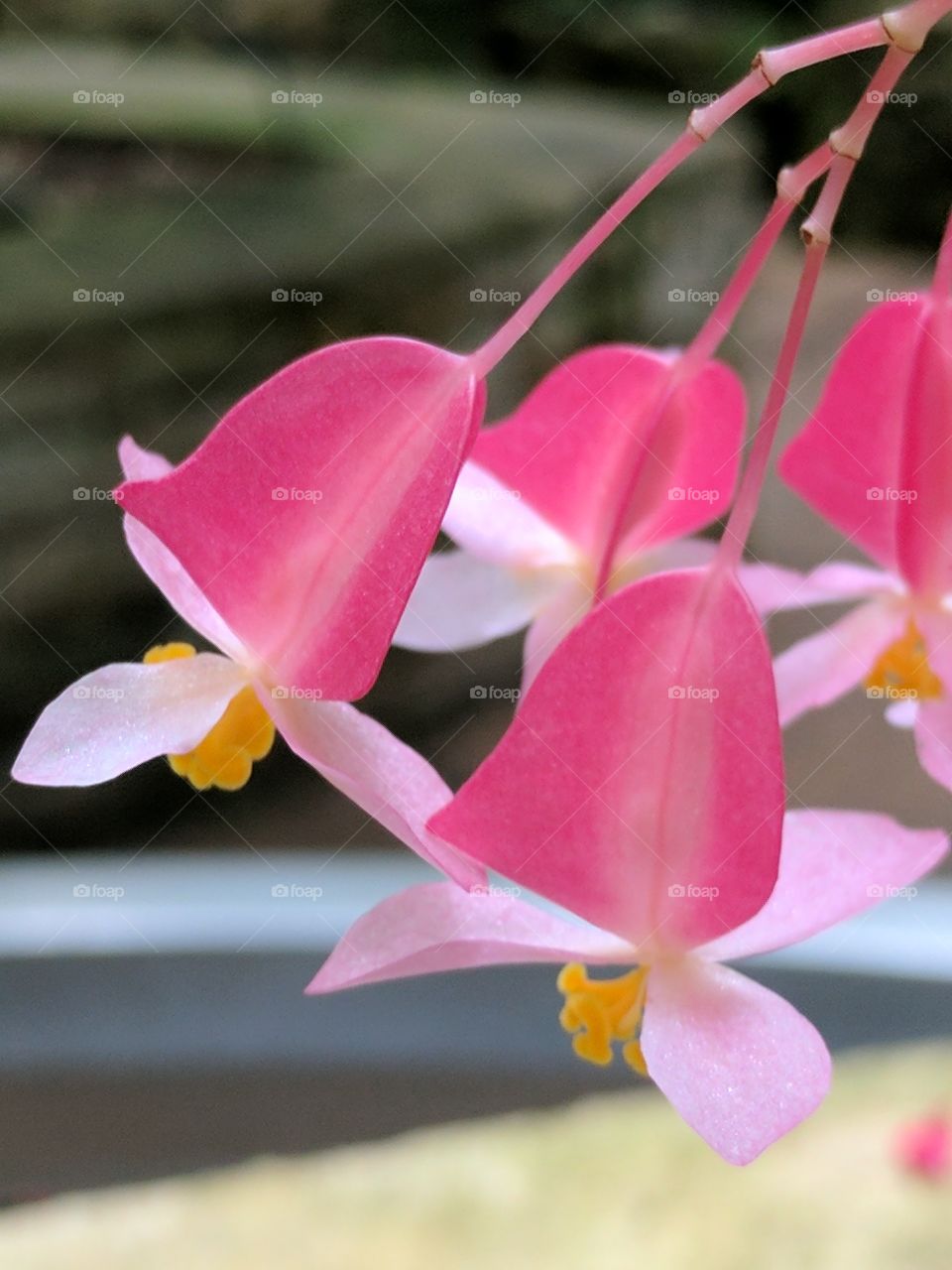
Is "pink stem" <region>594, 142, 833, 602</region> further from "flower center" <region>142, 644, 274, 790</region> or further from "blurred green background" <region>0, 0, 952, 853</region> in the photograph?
"blurred green background" <region>0, 0, 952, 853</region>

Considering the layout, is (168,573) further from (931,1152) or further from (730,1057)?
(931,1152)

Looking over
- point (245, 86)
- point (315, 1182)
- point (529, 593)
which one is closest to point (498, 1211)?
point (315, 1182)

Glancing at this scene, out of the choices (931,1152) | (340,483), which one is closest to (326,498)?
(340,483)

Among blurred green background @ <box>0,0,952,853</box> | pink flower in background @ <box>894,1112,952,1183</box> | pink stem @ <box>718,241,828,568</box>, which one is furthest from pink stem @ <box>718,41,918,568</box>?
blurred green background @ <box>0,0,952,853</box>

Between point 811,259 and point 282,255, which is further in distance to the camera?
point 282,255

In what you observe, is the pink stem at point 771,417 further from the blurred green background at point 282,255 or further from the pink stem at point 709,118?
the blurred green background at point 282,255

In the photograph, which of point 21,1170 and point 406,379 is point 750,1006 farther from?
point 21,1170
